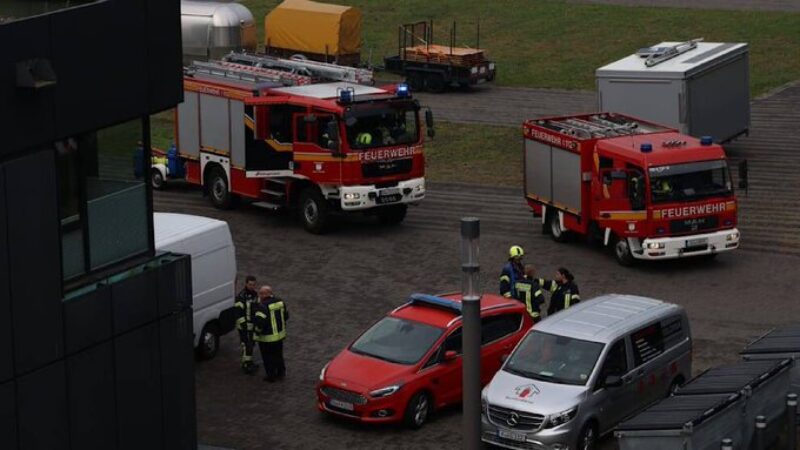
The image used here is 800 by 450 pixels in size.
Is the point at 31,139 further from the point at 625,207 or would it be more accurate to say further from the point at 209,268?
the point at 625,207

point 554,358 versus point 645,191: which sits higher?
point 645,191

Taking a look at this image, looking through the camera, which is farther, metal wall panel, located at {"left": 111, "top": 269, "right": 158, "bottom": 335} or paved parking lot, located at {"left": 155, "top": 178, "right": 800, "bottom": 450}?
paved parking lot, located at {"left": 155, "top": 178, "right": 800, "bottom": 450}

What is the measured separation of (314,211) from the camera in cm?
3262

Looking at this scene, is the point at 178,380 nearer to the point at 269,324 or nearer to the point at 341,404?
the point at 341,404

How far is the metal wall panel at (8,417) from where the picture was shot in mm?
15172

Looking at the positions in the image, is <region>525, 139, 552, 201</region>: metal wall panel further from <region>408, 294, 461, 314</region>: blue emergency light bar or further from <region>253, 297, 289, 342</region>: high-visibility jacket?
<region>253, 297, 289, 342</region>: high-visibility jacket

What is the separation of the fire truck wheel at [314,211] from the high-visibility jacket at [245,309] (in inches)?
335

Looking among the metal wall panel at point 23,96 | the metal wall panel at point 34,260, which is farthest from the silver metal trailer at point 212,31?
the metal wall panel at point 23,96

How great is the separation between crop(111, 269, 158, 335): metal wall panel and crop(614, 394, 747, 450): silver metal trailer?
5.32 metres

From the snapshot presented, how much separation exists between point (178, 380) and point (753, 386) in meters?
6.78

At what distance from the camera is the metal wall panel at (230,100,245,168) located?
33.5m

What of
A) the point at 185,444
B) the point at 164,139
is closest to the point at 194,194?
the point at 164,139

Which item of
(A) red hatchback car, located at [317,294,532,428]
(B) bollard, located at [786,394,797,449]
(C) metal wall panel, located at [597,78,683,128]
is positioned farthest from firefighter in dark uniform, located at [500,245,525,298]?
(C) metal wall panel, located at [597,78,683,128]

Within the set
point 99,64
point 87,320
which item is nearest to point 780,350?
point 87,320
